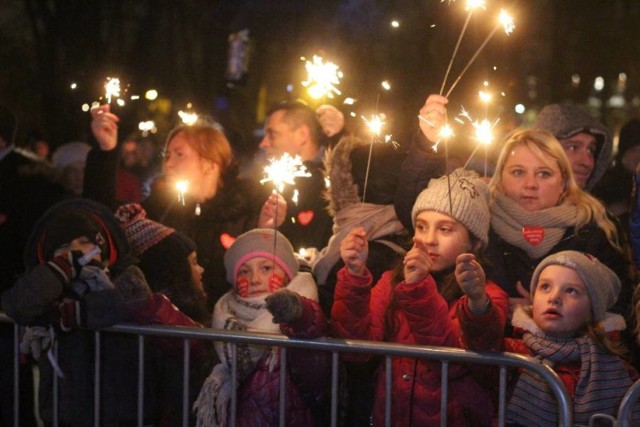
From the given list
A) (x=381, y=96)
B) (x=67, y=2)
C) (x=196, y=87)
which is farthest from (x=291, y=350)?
(x=67, y=2)

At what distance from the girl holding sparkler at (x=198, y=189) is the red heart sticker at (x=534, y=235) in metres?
1.54

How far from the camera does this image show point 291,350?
5.18 meters

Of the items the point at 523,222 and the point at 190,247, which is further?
the point at 190,247

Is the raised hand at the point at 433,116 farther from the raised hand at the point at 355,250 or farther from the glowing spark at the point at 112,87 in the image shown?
the glowing spark at the point at 112,87

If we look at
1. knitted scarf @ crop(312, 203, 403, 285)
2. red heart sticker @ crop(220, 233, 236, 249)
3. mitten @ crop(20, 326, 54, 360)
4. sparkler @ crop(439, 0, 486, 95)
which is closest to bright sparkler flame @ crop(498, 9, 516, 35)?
sparkler @ crop(439, 0, 486, 95)

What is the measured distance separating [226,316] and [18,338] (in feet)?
3.78

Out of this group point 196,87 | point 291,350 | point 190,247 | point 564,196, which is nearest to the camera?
point 291,350

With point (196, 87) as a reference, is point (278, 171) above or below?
below

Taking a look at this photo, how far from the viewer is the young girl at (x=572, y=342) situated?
4746 millimetres

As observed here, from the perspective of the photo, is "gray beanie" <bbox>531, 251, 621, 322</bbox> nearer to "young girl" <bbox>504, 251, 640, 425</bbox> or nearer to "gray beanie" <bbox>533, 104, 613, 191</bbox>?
"young girl" <bbox>504, 251, 640, 425</bbox>

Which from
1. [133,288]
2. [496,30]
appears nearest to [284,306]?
[133,288]

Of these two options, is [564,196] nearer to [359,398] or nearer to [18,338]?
[359,398]

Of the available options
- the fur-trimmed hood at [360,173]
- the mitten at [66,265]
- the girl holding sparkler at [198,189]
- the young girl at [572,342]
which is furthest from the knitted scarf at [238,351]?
the young girl at [572,342]

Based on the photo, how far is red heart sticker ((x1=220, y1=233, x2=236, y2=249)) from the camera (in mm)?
6312
